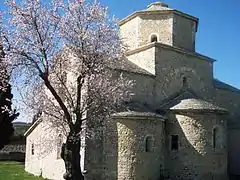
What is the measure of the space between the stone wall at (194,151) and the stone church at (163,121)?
0.16ft

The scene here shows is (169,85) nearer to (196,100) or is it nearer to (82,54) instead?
(196,100)

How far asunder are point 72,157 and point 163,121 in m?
7.71

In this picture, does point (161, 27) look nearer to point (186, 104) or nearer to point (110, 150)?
point (186, 104)

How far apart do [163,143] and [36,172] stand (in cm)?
1004

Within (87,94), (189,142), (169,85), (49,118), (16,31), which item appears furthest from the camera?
(169,85)

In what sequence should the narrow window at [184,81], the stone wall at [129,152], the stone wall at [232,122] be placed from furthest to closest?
the stone wall at [232,122], the narrow window at [184,81], the stone wall at [129,152]

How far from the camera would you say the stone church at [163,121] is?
18094 millimetres

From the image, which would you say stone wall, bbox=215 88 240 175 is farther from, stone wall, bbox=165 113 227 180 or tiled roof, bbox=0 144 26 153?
tiled roof, bbox=0 144 26 153

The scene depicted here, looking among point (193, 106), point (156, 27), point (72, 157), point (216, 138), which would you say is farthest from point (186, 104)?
point (72, 157)

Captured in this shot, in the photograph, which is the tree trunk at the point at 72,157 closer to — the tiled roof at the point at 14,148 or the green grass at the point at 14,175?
the green grass at the point at 14,175

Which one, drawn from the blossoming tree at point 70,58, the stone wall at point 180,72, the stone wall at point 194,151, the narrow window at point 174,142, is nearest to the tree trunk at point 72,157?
the blossoming tree at point 70,58

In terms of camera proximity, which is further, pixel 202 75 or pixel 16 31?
pixel 202 75

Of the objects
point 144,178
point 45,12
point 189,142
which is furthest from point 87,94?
point 189,142

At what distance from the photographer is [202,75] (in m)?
23.9
